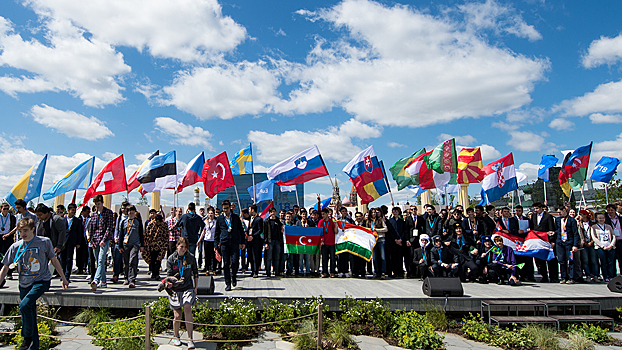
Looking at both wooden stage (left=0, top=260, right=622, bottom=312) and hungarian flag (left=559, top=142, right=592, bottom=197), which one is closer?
wooden stage (left=0, top=260, right=622, bottom=312)

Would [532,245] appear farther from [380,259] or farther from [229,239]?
[229,239]

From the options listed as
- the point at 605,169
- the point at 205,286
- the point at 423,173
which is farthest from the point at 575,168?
the point at 205,286

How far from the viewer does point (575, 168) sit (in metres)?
12.8

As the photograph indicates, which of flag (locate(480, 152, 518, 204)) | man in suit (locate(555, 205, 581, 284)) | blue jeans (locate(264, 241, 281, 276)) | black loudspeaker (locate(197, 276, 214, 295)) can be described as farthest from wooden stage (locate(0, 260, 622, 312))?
flag (locate(480, 152, 518, 204))

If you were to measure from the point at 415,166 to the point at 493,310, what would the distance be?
7825mm

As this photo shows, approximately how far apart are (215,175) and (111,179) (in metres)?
3.39

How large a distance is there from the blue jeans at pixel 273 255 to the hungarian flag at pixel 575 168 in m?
9.77

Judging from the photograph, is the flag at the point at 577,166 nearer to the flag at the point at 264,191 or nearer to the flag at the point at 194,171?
the flag at the point at 264,191

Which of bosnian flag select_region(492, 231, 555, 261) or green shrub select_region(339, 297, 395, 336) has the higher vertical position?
bosnian flag select_region(492, 231, 555, 261)

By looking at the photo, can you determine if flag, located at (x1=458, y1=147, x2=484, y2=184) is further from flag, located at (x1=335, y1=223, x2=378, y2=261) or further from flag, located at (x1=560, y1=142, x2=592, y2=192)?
flag, located at (x1=335, y1=223, x2=378, y2=261)

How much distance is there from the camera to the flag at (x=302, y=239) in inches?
444

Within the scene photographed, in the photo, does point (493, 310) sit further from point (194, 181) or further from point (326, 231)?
point (194, 181)

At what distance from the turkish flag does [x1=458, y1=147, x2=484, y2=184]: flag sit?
930cm

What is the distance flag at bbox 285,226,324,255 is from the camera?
37.0ft
